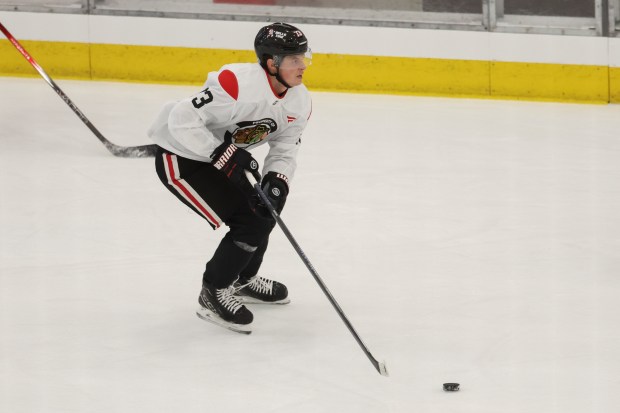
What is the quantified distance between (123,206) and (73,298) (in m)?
1.06

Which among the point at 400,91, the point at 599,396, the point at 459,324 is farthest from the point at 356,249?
the point at 400,91

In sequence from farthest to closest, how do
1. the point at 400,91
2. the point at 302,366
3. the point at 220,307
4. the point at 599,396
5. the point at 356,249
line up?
the point at 400,91, the point at 356,249, the point at 220,307, the point at 302,366, the point at 599,396

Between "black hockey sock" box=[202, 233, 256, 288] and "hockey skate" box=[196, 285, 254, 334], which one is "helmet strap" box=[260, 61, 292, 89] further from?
"hockey skate" box=[196, 285, 254, 334]

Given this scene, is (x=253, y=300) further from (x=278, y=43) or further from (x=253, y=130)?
(x=278, y=43)

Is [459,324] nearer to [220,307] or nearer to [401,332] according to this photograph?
[401,332]

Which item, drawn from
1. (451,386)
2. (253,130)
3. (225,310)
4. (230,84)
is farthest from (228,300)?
(451,386)

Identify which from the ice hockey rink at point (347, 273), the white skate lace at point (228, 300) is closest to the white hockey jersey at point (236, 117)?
the white skate lace at point (228, 300)

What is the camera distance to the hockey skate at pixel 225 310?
11.0 ft

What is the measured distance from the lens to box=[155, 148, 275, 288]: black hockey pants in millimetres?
3307

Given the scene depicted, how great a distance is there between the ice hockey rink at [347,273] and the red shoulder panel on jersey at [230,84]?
2.31 feet

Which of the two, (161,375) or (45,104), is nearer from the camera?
(161,375)

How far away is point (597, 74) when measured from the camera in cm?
651

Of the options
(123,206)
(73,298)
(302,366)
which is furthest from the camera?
(123,206)

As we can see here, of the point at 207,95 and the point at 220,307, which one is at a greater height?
the point at 207,95
